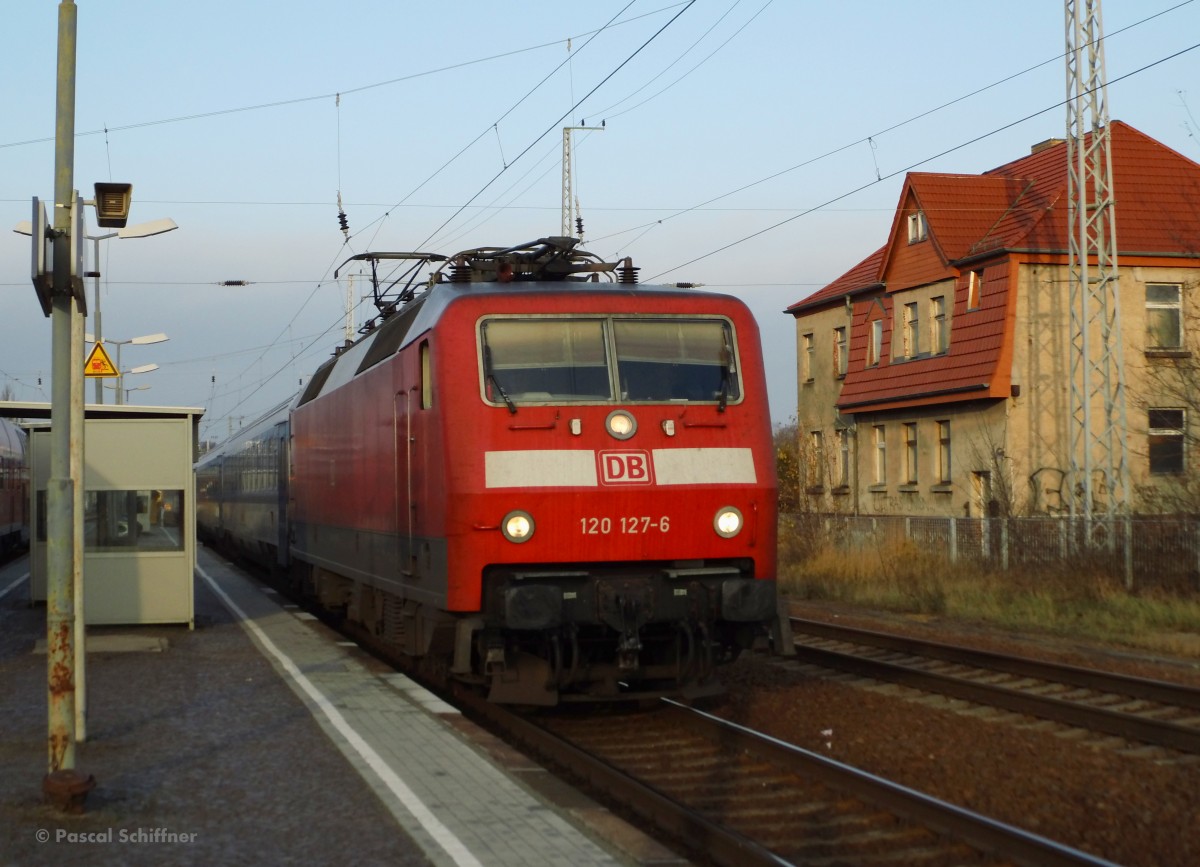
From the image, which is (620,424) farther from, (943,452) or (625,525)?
(943,452)

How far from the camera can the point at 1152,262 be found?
96.4 ft

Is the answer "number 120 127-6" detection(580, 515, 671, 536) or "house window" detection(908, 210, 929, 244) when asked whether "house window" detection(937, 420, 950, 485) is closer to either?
"house window" detection(908, 210, 929, 244)

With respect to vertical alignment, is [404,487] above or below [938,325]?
below

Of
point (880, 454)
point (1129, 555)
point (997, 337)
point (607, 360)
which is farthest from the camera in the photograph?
point (880, 454)

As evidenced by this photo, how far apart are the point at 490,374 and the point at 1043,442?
69.5 feet

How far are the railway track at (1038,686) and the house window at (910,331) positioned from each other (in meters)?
18.1

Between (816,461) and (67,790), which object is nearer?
(67,790)

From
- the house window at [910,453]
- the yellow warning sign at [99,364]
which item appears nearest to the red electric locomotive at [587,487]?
the yellow warning sign at [99,364]

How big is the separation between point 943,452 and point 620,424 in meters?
22.7

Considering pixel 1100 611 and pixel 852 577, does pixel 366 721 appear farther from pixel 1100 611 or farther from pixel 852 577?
pixel 852 577

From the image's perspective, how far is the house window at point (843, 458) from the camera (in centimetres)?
3531

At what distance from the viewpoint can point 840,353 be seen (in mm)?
36250

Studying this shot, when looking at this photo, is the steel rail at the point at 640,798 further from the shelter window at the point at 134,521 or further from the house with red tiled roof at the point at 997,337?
the house with red tiled roof at the point at 997,337

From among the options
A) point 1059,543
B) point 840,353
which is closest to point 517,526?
point 1059,543
